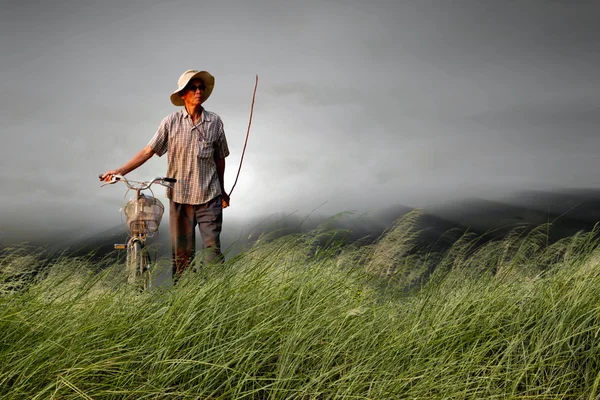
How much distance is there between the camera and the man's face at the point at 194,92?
500cm

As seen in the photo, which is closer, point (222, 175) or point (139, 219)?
point (139, 219)

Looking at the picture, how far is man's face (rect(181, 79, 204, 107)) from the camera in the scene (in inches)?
197

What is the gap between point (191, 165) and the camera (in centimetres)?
493

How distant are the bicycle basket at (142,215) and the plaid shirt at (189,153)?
0.49 m

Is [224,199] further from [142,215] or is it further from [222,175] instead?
[142,215]

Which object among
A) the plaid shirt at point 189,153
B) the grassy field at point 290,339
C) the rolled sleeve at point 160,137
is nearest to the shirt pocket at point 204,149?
the plaid shirt at point 189,153

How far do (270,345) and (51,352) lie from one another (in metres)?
0.93

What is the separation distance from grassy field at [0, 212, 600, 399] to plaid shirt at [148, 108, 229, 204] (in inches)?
73.3

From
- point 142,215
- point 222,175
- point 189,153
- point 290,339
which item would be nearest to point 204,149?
point 189,153

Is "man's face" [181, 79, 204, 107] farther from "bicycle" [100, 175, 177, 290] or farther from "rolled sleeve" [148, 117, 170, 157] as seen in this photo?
"bicycle" [100, 175, 177, 290]

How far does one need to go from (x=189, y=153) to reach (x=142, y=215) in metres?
0.87

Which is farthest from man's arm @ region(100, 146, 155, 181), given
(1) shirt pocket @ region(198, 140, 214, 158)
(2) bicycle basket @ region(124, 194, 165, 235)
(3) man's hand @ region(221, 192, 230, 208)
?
(3) man's hand @ region(221, 192, 230, 208)

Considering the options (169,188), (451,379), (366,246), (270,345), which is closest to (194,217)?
(169,188)

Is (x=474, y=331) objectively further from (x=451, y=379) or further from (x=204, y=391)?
(x=204, y=391)
